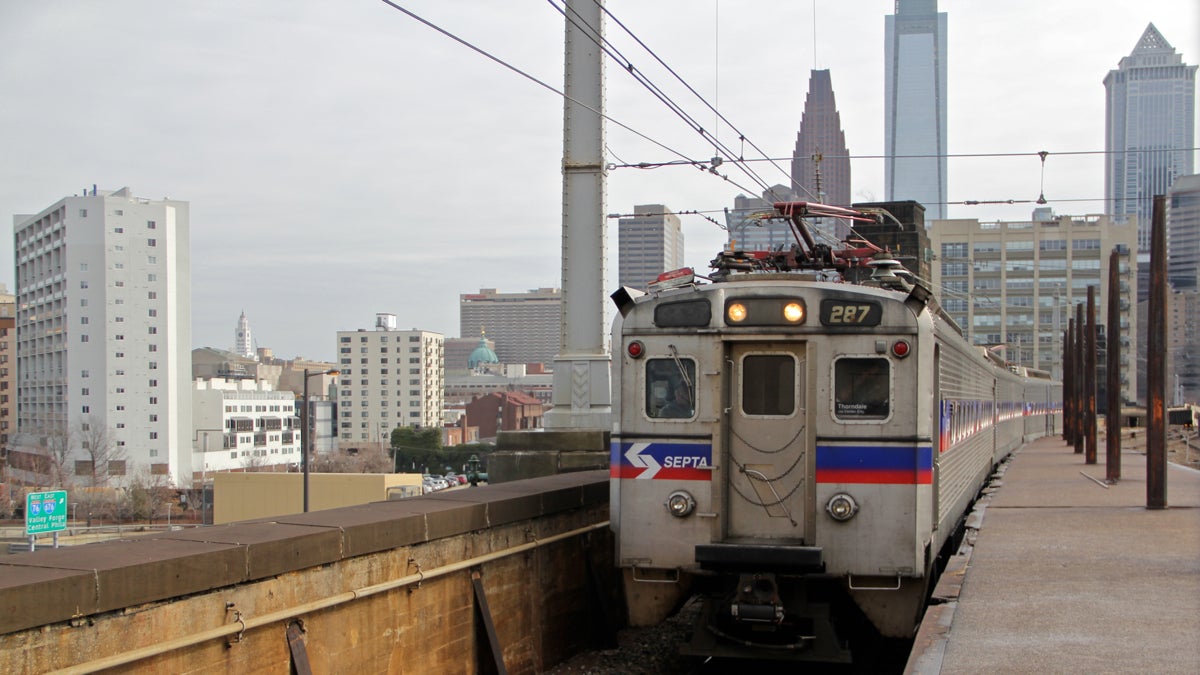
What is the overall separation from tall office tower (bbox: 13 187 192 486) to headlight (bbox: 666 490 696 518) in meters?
87.2

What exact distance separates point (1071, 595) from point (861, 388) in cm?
254

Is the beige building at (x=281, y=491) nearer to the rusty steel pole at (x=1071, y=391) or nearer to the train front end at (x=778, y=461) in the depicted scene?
the train front end at (x=778, y=461)

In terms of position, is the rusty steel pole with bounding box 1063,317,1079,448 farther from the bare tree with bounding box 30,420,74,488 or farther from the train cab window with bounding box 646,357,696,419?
the bare tree with bounding box 30,420,74,488

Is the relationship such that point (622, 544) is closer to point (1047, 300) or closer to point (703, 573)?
point (703, 573)

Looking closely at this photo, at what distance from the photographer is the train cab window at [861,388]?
9.06m

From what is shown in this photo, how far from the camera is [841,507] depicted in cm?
892

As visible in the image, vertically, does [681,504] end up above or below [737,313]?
below

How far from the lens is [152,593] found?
615cm

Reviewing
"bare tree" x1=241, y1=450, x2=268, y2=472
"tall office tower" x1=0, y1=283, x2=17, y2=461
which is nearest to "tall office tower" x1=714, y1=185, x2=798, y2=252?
"bare tree" x1=241, y1=450, x2=268, y2=472

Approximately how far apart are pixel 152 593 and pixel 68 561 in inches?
18.3

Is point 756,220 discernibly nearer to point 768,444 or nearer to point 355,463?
point 768,444

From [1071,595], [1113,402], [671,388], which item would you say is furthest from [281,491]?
[1071,595]

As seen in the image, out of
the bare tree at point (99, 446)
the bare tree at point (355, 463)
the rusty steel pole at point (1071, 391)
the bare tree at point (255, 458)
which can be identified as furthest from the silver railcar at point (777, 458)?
the bare tree at point (255, 458)

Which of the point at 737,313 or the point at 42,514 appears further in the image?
the point at 42,514
